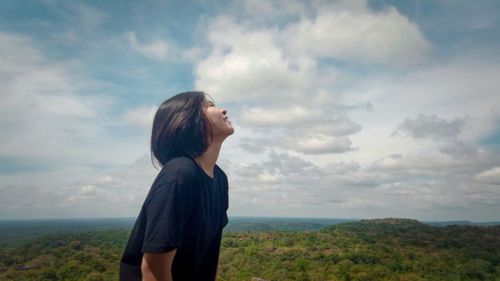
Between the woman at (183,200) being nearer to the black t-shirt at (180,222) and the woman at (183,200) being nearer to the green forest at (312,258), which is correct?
the black t-shirt at (180,222)

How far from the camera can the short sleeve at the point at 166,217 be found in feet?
4.23

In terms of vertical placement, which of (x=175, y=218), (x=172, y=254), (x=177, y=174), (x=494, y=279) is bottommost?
(x=494, y=279)

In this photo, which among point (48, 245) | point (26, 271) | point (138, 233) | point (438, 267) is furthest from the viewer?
point (48, 245)

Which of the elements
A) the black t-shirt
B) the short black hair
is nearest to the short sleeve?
the black t-shirt

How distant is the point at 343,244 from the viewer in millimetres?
65938

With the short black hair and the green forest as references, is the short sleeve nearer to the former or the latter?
the short black hair

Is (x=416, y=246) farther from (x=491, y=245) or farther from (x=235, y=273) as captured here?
(x=235, y=273)

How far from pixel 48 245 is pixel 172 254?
84.2 metres

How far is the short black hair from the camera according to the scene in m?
1.71

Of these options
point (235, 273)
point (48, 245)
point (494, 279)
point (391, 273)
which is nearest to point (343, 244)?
point (391, 273)

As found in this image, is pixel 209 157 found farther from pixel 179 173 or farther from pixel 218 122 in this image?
pixel 179 173

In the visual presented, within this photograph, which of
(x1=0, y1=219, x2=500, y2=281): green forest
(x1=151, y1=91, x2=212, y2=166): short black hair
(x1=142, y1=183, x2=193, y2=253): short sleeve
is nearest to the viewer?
(x1=142, y1=183, x2=193, y2=253): short sleeve

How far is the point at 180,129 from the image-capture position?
1.70 metres

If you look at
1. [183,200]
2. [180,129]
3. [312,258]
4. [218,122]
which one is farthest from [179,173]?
[312,258]
